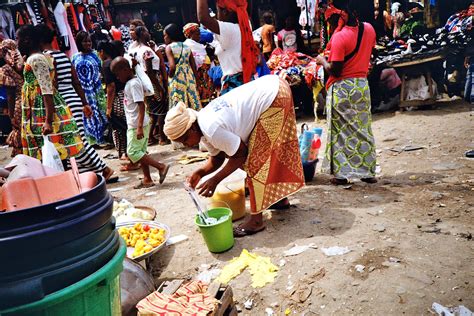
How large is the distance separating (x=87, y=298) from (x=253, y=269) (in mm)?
1773

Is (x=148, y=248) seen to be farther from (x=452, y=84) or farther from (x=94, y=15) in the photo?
(x=94, y=15)

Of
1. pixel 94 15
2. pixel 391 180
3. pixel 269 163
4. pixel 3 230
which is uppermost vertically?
pixel 94 15

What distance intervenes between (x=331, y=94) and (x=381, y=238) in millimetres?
1804

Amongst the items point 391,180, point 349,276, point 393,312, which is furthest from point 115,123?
point 393,312

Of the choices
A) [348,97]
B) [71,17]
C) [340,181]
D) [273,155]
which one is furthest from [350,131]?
[71,17]

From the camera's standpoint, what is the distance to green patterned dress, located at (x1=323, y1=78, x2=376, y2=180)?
408 centimetres

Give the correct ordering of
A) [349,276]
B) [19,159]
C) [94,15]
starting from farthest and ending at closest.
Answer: [94,15] → [349,276] → [19,159]

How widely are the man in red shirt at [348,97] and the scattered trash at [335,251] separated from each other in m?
1.53

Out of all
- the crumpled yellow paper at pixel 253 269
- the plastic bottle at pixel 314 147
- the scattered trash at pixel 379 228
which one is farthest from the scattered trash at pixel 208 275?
the plastic bottle at pixel 314 147

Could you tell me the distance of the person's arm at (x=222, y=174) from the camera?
3.03 meters

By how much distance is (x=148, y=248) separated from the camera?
2.93m

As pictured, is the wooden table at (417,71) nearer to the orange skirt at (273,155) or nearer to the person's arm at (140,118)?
the orange skirt at (273,155)

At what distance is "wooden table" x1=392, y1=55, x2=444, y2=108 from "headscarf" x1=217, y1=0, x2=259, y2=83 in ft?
14.6

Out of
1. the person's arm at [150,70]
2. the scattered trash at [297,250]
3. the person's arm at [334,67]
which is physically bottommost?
the scattered trash at [297,250]
